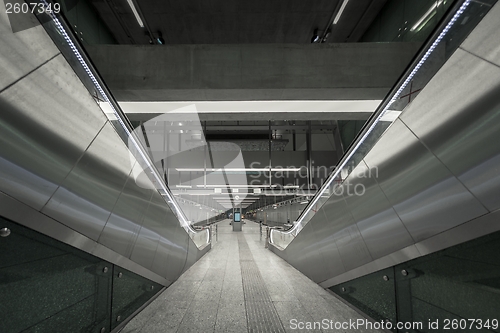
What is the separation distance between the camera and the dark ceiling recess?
6906 millimetres

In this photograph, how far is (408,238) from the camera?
2.61 m

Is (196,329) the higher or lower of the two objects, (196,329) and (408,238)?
the lower

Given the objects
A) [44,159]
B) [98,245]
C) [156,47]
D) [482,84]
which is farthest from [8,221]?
[156,47]

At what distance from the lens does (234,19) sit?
736cm

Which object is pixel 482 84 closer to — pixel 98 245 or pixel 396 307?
pixel 396 307

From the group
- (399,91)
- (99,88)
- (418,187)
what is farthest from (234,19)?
(418,187)

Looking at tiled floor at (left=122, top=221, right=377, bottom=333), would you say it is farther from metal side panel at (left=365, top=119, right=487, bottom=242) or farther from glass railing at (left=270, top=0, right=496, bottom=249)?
glass railing at (left=270, top=0, right=496, bottom=249)

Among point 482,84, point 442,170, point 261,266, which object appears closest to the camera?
point 482,84

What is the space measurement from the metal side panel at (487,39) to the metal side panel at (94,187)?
11.0 ft

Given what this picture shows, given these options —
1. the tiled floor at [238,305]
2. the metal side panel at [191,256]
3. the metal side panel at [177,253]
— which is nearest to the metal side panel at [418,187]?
the tiled floor at [238,305]

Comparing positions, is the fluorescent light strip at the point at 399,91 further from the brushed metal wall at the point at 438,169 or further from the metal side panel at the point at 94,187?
the metal side panel at the point at 94,187

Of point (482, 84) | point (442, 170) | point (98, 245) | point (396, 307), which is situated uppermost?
point (482, 84)

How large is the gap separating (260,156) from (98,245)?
10765mm

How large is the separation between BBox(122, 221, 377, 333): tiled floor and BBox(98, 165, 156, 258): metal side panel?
0.94 metres
